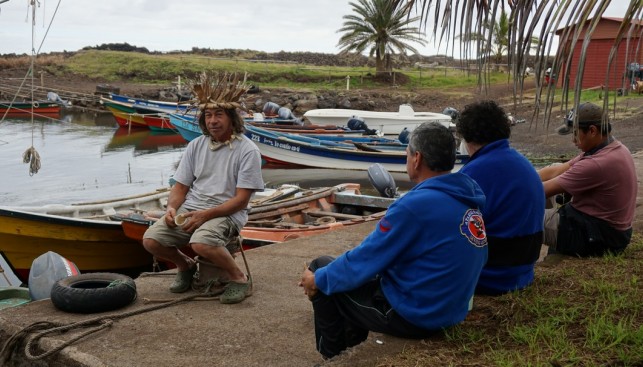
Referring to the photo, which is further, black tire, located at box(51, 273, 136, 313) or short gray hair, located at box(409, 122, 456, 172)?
black tire, located at box(51, 273, 136, 313)

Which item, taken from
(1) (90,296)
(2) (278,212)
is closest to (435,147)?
(1) (90,296)

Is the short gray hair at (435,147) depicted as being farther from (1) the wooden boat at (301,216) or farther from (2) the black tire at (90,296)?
(1) the wooden boat at (301,216)

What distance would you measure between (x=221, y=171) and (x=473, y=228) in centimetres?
246

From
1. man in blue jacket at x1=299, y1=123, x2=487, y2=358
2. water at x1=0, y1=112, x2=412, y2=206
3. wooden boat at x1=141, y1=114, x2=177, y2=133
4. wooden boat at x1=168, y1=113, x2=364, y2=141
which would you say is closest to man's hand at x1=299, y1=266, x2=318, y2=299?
man in blue jacket at x1=299, y1=123, x2=487, y2=358

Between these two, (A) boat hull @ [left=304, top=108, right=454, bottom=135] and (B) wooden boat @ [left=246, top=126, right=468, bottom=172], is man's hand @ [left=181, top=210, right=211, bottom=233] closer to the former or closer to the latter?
(B) wooden boat @ [left=246, top=126, right=468, bottom=172]

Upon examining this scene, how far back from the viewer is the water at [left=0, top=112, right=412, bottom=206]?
1783 cm

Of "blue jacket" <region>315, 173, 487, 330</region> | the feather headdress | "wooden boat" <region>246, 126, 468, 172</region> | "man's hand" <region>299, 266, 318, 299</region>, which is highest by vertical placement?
the feather headdress

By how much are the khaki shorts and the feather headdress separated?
855 millimetres

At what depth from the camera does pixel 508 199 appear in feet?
13.3

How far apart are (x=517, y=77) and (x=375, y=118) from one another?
25569 millimetres

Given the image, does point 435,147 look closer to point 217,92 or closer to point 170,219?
point 217,92

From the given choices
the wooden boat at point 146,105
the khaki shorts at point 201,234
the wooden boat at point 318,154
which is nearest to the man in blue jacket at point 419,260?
the khaki shorts at point 201,234

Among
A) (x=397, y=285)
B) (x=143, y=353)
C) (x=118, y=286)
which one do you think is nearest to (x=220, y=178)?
(x=118, y=286)

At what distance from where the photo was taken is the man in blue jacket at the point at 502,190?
13.3 feet
